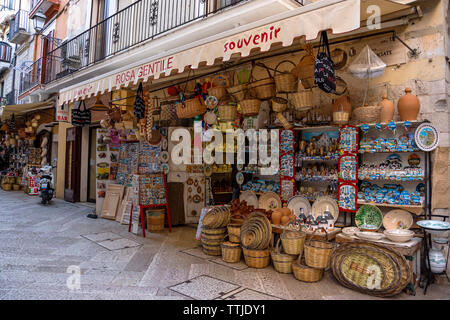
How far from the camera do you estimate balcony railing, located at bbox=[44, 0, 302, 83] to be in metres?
7.20

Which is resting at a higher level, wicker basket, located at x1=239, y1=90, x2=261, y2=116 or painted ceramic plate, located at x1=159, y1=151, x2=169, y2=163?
wicker basket, located at x1=239, y1=90, x2=261, y2=116

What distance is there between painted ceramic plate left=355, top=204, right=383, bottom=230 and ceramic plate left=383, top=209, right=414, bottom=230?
96 millimetres

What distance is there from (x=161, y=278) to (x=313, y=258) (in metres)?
1.97

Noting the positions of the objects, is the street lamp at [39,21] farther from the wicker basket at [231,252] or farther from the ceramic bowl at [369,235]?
the ceramic bowl at [369,235]

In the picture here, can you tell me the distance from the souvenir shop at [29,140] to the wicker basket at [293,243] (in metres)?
11.6

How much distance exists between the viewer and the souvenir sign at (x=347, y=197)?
177 inches

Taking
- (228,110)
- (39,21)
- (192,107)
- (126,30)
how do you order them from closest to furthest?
1. (228,110)
2. (192,107)
3. (126,30)
4. (39,21)

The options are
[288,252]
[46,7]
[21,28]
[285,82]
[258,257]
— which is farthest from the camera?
[21,28]

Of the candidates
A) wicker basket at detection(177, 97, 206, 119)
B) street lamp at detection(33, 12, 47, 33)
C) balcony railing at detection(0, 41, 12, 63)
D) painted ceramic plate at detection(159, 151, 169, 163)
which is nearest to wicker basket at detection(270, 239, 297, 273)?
wicker basket at detection(177, 97, 206, 119)

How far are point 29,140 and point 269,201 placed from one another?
1388 centimetres

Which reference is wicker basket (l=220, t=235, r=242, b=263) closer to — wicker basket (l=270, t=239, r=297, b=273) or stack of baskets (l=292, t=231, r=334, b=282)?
wicker basket (l=270, t=239, r=297, b=273)

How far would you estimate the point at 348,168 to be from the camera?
454 cm

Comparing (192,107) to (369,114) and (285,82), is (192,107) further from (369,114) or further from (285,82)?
(369,114)

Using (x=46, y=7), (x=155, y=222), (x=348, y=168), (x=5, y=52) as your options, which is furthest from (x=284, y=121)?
(x=5, y=52)
